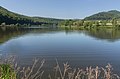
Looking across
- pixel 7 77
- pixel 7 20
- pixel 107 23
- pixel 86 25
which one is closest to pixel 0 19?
pixel 7 20

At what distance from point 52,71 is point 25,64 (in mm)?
4233

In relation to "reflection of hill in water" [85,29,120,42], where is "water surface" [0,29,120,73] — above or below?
above

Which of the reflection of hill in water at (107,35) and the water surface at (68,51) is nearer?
the water surface at (68,51)

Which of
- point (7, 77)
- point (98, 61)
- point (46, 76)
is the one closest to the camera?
point (7, 77)

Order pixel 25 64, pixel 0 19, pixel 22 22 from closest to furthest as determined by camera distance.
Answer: pixel 25 64
pixel 0 19
pixel 22 22

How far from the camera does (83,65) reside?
23.7m

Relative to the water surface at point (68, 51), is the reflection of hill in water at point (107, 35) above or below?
below

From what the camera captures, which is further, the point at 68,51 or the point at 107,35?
the point at 107,35

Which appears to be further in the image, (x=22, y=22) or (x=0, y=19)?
(x=22, y=22)

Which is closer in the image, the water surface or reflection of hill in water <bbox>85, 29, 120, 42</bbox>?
the water surface

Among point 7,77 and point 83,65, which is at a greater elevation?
point 7,77

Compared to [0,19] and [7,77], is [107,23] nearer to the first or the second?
[0,19]

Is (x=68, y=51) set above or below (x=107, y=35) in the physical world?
above

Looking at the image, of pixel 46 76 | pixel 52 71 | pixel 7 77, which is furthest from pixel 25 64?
pixel 7 77
